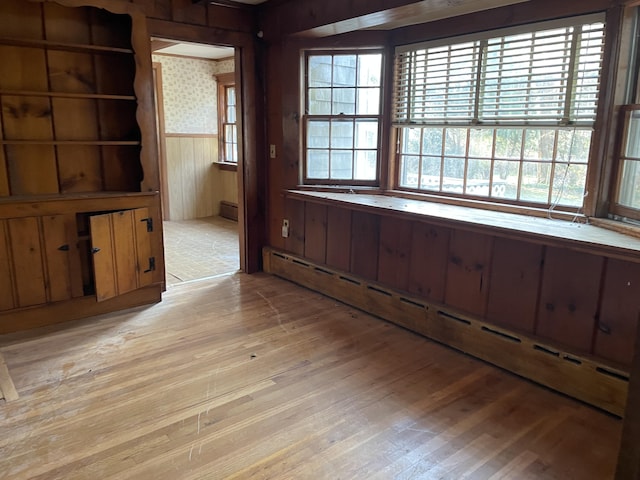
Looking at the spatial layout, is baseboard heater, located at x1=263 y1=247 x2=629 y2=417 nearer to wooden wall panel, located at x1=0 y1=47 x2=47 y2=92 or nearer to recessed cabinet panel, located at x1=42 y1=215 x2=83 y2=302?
recessed cabinet panel, located at x1=42 y1=215 x2=83 y2=302

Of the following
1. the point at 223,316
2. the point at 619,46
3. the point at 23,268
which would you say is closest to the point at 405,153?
the point at 619,46

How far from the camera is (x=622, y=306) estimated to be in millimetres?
2303

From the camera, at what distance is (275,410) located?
7.70ft

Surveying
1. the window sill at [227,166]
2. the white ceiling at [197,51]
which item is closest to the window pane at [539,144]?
the white ceiling at [197,51]

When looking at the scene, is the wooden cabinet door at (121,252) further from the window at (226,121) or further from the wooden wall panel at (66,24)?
the window at (226,121)

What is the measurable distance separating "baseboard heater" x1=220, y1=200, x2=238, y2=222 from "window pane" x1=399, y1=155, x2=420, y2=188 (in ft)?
12.1

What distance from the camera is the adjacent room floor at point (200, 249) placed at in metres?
4.61

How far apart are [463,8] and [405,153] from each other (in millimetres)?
1121

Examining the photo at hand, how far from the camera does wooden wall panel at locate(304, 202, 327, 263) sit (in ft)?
13.1

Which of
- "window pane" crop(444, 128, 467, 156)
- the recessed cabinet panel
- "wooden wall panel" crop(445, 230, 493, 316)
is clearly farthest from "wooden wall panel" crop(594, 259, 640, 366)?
the recessed cabinet panel

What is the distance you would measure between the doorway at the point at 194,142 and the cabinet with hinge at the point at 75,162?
251cm

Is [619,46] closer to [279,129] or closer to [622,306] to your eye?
[622,306]

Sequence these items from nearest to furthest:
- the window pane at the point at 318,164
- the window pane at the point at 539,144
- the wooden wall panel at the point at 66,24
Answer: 1. the window pane at the point at 539,144
2. the wooden wall panel at the point at 66,24
3. the window pane at the point at 318,164

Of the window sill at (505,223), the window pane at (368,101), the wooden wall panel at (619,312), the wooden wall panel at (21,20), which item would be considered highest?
the wooden wall panel at (21,20)
